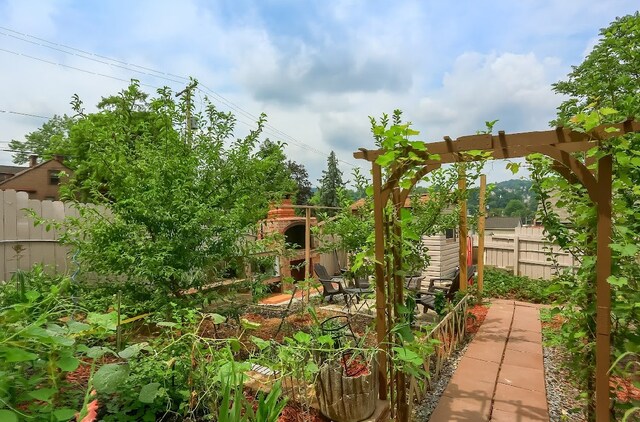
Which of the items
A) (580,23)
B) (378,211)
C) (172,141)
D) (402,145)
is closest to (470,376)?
(378,211)

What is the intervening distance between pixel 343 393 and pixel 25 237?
155 inches

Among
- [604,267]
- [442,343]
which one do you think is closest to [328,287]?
[442,343]

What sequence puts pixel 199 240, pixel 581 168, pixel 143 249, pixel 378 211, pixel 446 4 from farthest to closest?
pixel 446 4 → pixel 199 240 → pixel 143 249 → pixel 378 211 → pixel 581 168

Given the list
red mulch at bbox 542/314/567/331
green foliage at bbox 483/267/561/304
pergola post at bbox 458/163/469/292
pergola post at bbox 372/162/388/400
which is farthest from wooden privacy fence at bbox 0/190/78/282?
green foliage at bbox 483/267/561/304

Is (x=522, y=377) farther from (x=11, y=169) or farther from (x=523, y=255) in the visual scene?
(x=11, y=169)

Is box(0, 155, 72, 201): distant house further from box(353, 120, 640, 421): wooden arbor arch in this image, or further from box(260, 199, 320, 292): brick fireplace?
box(353, 120, 640, 421): wooden arbor arch

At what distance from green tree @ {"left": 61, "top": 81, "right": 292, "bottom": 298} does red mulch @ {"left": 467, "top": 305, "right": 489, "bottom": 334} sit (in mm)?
3320

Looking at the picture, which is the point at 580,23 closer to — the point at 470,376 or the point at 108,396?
the point at 470,376

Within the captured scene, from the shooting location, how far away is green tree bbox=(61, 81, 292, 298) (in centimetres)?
290

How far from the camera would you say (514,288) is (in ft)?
22.3

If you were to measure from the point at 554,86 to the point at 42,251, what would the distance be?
12.7 m

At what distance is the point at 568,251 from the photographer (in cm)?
228

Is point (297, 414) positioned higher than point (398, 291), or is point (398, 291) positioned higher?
point (398, 291)

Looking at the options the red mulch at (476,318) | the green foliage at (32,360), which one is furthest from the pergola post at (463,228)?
the green foliage at (32,360)
